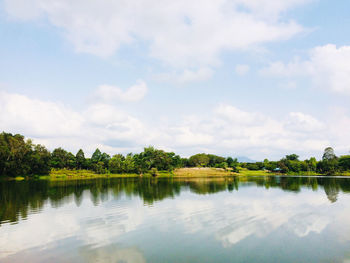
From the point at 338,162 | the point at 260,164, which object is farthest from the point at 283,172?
the point at 338,162

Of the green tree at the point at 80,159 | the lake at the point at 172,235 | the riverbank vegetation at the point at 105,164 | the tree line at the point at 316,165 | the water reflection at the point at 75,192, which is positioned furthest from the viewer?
the tree line at the point at 316,165

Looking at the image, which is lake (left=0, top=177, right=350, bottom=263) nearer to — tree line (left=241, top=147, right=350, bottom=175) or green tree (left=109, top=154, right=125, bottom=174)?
green tree (left=109, top=154, right=125, bottom=174)

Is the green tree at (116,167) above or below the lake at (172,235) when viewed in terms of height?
above

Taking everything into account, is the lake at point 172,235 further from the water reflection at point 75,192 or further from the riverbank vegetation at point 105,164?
the riverbank vegetation at point 105,164

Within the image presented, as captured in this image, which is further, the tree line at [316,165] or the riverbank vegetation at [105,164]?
the tree line at [316,165]

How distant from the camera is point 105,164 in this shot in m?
144

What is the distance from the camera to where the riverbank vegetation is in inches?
3767

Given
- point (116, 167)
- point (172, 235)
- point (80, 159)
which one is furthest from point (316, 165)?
point (172, 235)

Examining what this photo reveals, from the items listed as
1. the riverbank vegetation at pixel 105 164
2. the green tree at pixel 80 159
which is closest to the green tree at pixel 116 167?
the riverbank vegetation at pixel 105 164

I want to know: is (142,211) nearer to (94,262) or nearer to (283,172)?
(94,262)

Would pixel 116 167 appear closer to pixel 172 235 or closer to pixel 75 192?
pixel 75 192

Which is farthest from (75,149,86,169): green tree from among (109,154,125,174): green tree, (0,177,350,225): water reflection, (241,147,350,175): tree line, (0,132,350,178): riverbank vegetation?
(241,147,350,175): tree line

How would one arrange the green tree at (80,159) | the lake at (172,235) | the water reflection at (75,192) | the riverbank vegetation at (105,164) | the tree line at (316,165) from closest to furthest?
the lake at (172,235), the water reflection at (75,192), the riverbank vegetation at (105,164), the green tree at (80,159), the tree line at (316,165)

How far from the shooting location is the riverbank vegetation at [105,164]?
3767 inches
